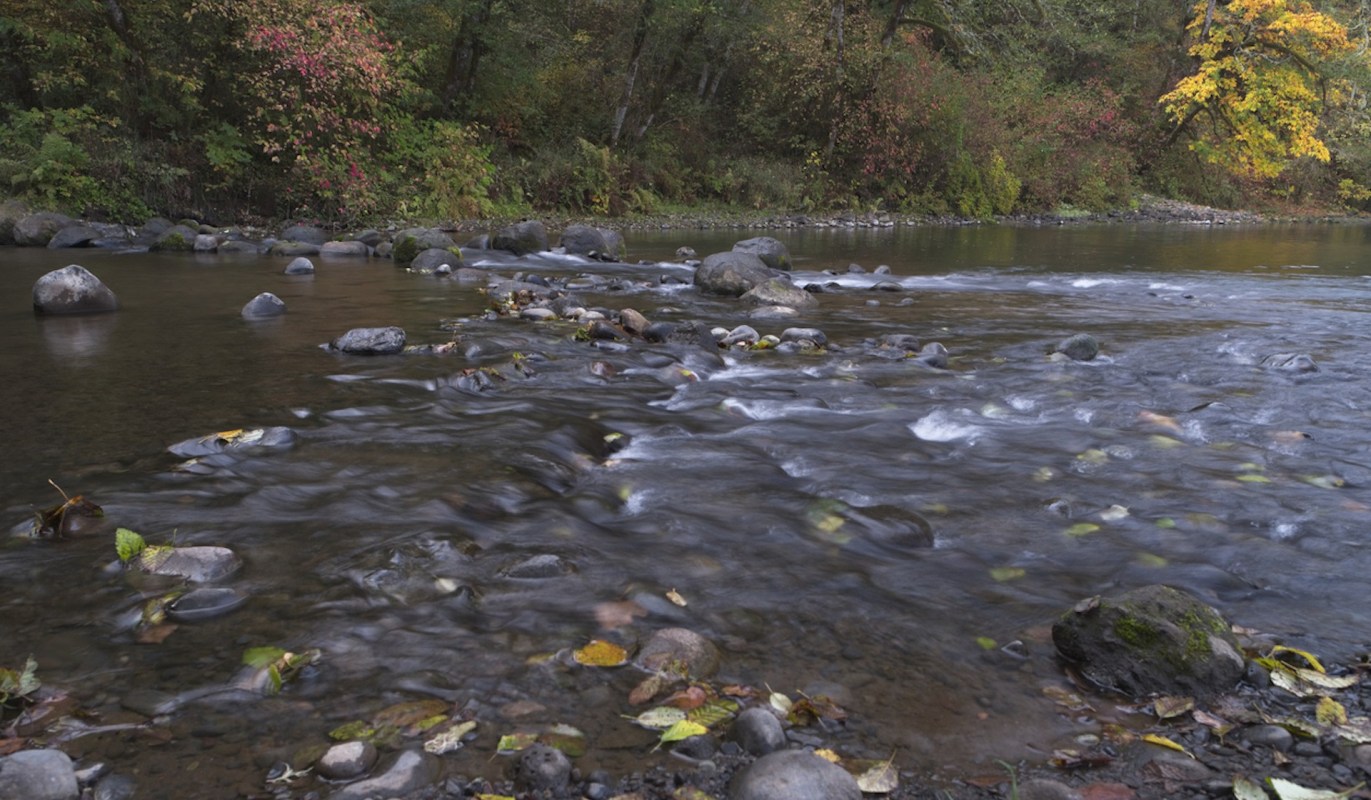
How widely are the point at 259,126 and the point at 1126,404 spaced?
16.8 m

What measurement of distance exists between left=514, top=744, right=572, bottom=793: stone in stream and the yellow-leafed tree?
110ft

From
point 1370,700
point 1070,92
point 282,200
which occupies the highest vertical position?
point 1070,92

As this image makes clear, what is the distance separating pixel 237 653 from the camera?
266 cm

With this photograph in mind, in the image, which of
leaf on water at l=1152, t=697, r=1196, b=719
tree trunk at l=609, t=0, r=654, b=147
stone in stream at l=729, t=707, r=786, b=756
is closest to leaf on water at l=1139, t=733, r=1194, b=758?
leaf on water at l=1152, t=697, r=1196, b=719

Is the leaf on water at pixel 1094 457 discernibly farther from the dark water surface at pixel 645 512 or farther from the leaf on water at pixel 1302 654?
the leaf on water at pixel 1302 654

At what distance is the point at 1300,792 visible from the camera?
2.14 metres

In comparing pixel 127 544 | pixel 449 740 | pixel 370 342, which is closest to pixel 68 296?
pixel 370 342

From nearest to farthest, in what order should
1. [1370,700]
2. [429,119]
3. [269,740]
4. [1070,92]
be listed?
[269,740] < [1370,700] < [429,119] < [1070,92]

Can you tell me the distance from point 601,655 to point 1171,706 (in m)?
1.61

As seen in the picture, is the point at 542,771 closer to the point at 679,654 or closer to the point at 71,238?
the point at 679,654

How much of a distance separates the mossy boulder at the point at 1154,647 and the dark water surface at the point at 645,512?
161 millimetres

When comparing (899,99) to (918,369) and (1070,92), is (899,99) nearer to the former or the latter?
(1070,92)

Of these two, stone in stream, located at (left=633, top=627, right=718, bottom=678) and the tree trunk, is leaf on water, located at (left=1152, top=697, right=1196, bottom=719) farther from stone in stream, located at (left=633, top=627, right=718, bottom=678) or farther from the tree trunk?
the tree trunk

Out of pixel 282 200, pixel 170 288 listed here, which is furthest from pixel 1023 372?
pixel 282 200
